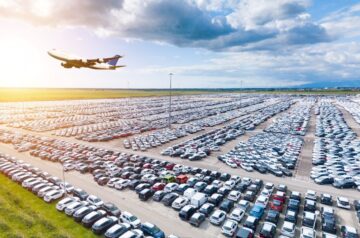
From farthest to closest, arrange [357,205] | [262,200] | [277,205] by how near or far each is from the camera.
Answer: [262,200] < [357,205] < [277,205]

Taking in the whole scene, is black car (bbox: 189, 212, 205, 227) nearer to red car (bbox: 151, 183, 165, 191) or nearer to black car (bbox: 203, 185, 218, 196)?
black car (bbox: 203, 185, 218, 196)

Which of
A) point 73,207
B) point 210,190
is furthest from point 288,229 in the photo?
point 73,207

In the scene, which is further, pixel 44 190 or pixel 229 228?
pixel 44 190

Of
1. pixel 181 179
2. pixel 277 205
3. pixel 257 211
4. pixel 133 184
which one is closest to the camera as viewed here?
pixel 257 211

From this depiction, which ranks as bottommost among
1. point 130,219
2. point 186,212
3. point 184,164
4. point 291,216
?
point 184,164

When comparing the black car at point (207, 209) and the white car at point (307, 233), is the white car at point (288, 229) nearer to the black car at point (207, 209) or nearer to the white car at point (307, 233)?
the white car at point (307, 233)

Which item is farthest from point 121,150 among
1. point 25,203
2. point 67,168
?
point 25,203

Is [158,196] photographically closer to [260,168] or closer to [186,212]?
[186,212]

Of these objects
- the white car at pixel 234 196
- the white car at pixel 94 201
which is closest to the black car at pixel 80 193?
the white car at pixel 94 201

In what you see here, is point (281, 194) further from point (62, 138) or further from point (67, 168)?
point (62, 138)
